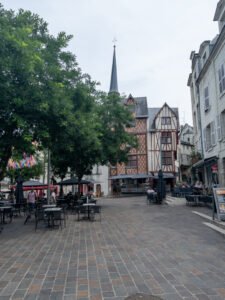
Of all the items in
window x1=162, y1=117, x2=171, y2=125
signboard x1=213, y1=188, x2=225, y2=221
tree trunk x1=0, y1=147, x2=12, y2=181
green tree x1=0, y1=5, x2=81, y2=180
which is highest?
window x1=162, y1=117, x2=171, y2=125

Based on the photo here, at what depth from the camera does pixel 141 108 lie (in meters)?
36.2

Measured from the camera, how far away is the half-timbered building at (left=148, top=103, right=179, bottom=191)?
33.5 meters

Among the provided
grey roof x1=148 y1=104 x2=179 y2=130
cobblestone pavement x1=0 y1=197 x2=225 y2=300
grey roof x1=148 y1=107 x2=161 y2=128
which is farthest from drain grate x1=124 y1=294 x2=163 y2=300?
grey roof x1=148 y1=107 x2=161 y2=128

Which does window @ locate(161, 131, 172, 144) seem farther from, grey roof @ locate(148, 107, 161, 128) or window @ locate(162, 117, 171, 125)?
grey roof @ locate(148, 107, 161, 128)

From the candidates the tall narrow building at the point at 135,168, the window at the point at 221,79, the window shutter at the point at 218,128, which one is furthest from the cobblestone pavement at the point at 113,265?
the tall narrow building at the point at 135,168

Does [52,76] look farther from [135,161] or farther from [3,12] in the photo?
[135,161]

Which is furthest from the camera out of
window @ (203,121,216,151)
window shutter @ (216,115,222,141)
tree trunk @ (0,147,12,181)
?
window @ (203,121,216,151)

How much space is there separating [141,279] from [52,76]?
255 inches

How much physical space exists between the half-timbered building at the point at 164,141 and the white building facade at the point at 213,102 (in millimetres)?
15941

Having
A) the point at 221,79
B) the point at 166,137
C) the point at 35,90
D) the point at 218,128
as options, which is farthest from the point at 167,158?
the point at 35,90

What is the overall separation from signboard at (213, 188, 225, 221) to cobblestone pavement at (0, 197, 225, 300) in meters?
1.25

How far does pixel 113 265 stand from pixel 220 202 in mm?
5716

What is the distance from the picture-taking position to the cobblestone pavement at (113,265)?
345cm

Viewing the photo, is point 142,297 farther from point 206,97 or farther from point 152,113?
point 152,113
